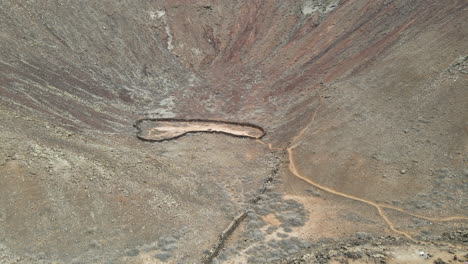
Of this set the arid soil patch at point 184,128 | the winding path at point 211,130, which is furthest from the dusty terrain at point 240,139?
the arid soil patch at point 184,128

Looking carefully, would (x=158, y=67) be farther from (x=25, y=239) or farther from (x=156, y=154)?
(x=25, y=239)

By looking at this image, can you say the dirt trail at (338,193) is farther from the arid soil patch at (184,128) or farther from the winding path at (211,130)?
the arid soil patch at (184,128)

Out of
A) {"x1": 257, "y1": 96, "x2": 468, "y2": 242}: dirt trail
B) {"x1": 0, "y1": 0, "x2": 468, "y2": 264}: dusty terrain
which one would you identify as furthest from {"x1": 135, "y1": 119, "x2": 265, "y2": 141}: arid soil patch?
{"x1": 257, "y1": 96, "x2": 468, "y2": 242}: dirt trail

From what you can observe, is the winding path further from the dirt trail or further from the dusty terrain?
the dusty terrain

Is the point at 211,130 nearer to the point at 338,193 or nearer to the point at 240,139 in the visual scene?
the point at 240,139

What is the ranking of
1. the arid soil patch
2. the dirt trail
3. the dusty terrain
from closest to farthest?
the dusty terrain, the dirt trail, the arid soil patch

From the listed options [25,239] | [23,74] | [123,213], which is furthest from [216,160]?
[23,74]
